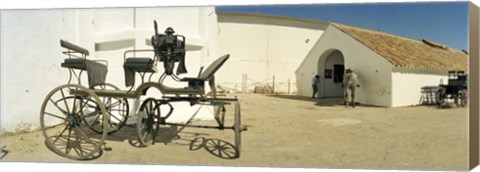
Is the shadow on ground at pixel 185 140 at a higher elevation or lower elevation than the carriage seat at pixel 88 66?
lower

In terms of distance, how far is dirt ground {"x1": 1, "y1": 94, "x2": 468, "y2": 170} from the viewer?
5.34 metres

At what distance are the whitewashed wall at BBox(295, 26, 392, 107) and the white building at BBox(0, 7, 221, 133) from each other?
3.39 metres

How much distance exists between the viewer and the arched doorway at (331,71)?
1162cm

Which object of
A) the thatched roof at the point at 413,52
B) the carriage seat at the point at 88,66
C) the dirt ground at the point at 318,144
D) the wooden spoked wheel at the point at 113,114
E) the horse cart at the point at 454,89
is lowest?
the dirt ground at the point at 318,144

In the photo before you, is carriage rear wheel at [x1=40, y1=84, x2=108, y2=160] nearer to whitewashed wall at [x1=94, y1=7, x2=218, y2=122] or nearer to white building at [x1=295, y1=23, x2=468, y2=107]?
whitewashed wall at [x1=94, y1=7, x2=218, y2=122]

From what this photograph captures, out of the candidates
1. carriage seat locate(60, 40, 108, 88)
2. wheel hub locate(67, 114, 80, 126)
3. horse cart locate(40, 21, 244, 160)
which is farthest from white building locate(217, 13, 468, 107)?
wheel hub locate(67, 114, 80, 126)

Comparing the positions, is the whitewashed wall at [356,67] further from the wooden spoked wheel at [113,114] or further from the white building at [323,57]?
the wooden spoked wheel at [113,114]

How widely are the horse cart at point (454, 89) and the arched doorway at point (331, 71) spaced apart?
500 centimetres

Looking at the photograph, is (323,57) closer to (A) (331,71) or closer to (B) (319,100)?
(A) (331,71)

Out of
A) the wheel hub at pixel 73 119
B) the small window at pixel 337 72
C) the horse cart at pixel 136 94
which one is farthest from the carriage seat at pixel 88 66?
the small window at pixel 337 72

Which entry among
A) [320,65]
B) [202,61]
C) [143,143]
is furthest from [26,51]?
[320,65]

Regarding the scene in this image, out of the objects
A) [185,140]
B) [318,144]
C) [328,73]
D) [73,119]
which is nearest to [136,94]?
[73,119]

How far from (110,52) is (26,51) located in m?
1.47

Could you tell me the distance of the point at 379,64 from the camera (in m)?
10.3
